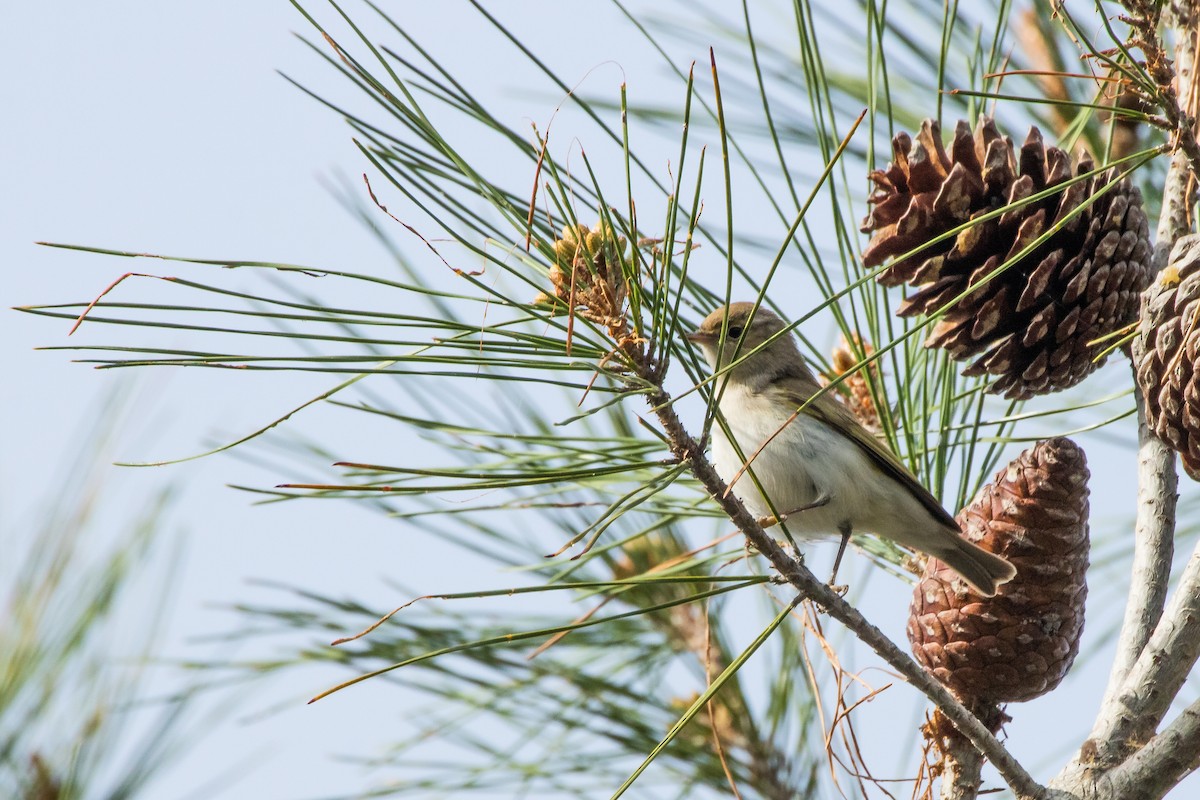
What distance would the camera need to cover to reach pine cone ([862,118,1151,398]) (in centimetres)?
209

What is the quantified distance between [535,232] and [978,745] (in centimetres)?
97

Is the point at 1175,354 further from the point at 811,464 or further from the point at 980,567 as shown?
the point at 811,464

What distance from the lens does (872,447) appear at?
291 cm

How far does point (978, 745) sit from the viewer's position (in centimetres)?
179

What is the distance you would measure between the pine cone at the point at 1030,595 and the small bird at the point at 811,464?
0.36 m

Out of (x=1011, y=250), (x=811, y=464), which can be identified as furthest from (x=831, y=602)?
(x=811, y=464)

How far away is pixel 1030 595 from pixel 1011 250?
0.59 m

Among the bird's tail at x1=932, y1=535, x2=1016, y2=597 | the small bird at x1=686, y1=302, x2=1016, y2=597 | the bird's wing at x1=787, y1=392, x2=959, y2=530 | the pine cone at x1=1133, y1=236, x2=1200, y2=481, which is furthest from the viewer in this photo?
the small bird at x1=686, y1=302, x2=1016, y2=597

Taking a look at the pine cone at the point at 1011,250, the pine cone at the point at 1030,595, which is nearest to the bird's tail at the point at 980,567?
the pine cone at the point at 1030,595

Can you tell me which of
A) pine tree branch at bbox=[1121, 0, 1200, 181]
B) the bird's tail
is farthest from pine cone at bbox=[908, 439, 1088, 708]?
pine tree branch at bbox=[1121, 0, 1200, 181]

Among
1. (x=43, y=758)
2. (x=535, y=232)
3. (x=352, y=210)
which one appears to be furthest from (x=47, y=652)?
(x=535, y=232)

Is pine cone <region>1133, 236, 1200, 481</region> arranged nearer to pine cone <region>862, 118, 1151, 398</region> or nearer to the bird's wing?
pine cone <region>862, 118, 1151, 398</region>

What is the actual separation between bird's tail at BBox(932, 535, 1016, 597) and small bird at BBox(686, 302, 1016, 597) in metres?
0.36

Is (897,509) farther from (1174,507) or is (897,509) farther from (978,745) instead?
(978,745)
